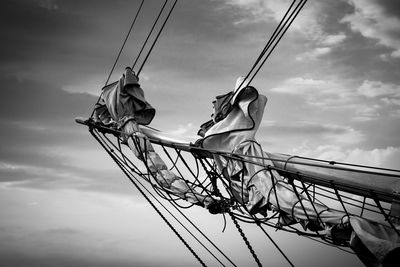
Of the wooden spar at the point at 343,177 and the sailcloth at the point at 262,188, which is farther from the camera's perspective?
the wooden spar at the point at 343,177

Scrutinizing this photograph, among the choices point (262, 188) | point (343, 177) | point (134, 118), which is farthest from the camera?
A: point (134, 118)

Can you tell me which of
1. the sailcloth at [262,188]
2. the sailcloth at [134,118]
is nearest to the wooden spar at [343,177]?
the sailcloth at [262,188]

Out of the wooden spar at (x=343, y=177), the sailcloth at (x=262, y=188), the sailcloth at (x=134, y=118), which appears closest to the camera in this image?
the sailcloth at (x=262, y=188)

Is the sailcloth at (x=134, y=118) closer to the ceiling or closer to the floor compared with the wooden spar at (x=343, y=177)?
closer to the ceiling

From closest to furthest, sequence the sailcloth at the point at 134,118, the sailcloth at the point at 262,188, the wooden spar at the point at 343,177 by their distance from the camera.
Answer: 1. the sailcloth at the point at 262,188
2. the wooden spar at the point at 343,177
3. the sailcloth at the point at 134,118

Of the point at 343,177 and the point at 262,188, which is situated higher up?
the point at 262,188

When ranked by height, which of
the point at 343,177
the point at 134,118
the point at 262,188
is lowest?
the point at 343,177

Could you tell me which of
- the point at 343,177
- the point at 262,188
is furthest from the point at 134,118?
the point at 343,177

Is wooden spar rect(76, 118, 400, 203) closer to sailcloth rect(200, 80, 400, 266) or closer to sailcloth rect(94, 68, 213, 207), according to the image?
sailcloth rect(200, 80, 400, 266)

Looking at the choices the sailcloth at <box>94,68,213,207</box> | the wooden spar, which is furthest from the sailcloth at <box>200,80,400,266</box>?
the sailcloth at <box>94,68,213,207</box>

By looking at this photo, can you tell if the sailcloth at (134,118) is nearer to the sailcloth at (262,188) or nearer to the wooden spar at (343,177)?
the sailcloth at (262,188)

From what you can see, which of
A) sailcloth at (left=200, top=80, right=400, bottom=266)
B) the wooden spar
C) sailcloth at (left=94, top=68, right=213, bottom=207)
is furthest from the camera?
sailcloth at (left=94, top=68, right=213, bottom=207)

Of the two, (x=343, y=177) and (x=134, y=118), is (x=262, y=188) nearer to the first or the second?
(x=343, y=177)

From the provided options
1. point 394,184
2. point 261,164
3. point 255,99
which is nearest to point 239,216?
point 261,164
